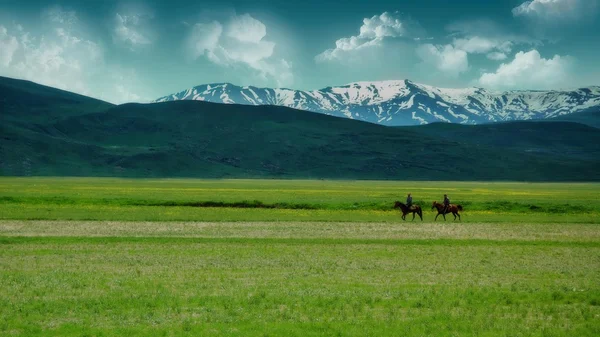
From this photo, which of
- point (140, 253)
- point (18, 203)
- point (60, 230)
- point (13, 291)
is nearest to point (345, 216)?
point (60, 230)

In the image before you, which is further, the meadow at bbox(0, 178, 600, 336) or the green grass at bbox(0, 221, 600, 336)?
the meadow at bbox(0, 178, 600, 336)

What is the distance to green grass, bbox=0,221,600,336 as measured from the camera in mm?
15117

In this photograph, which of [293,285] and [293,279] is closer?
[293,285]

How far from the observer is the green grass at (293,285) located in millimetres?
15117

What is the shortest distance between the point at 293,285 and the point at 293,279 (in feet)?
4.10

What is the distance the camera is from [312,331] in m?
14.5

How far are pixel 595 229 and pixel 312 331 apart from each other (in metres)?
35.3

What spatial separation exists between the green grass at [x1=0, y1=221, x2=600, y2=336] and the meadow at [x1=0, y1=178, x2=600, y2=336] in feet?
0.17

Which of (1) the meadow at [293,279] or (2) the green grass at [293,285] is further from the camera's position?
(1) the meadow at [293,279]

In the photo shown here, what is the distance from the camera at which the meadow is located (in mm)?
15227

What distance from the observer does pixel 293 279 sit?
21.5 metres

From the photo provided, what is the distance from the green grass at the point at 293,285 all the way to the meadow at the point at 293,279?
0.05m

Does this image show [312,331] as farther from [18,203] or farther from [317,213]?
[18,203]

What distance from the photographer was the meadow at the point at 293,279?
50.0 ft
